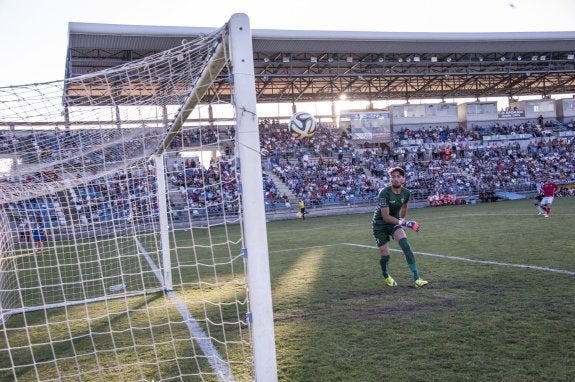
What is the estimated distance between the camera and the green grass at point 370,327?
414 centimetres

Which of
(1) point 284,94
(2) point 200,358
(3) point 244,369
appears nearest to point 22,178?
(2) point 200,358

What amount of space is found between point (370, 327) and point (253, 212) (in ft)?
8.28

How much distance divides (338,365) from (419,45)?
3273cm

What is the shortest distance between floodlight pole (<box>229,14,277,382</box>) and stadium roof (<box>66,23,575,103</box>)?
75.0 feet

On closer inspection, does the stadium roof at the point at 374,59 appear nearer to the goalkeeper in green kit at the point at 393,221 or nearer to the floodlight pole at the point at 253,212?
the goalkeeper in green kit at the point at 393,221

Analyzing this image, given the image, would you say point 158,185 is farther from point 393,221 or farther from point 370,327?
point 370,327

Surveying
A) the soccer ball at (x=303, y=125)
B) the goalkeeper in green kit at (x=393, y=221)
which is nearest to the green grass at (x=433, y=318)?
the goalkeeper in green kit at (x=393, y=221)

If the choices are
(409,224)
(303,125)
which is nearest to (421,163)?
(303,125)

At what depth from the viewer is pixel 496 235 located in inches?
505

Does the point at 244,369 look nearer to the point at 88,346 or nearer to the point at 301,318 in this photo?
the point at 301,318

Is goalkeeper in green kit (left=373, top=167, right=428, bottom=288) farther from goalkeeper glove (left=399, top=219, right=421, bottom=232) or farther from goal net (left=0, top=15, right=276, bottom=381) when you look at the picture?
goal net (left=0, top=15, right=276, bottom=381)

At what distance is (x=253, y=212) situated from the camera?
356 cm

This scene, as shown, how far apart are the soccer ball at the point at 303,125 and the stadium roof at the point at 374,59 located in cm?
1392

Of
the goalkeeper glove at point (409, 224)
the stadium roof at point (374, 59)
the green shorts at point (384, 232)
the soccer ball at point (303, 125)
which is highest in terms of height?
the stadium roof at point (374, 59)
